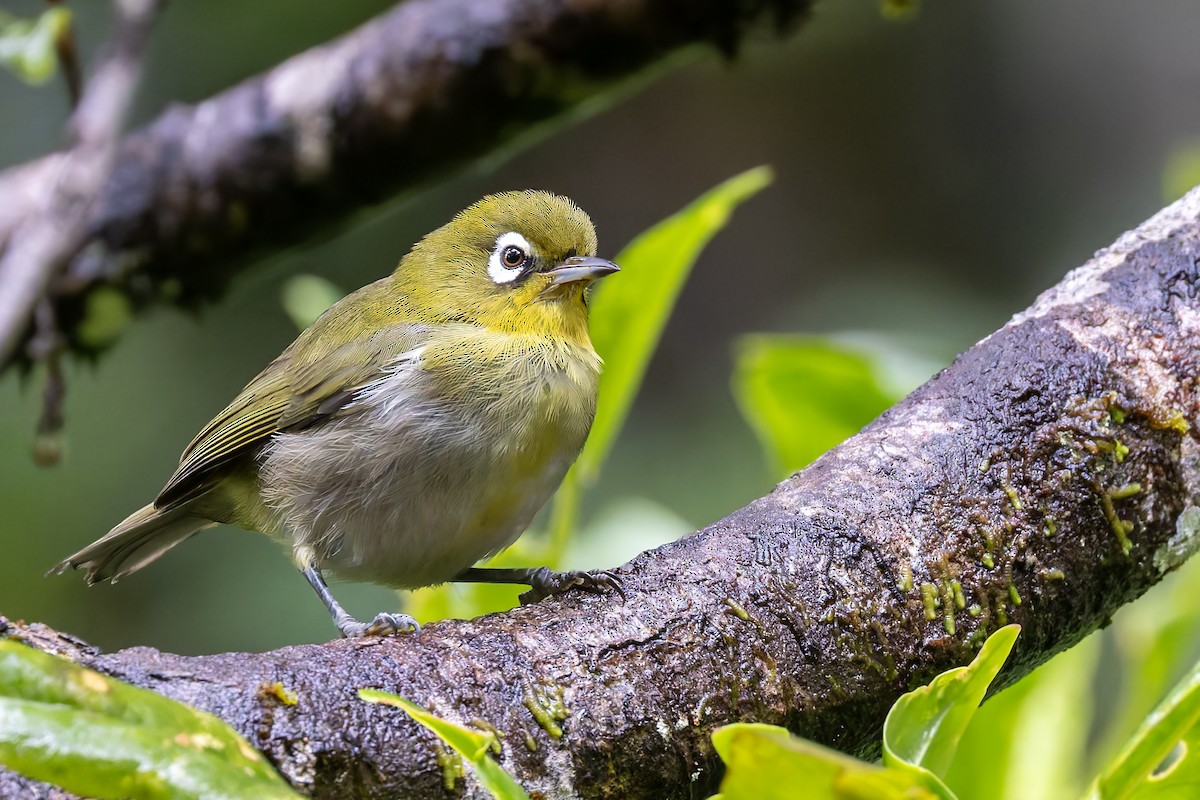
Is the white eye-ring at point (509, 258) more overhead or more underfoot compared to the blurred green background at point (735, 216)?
more underfoot

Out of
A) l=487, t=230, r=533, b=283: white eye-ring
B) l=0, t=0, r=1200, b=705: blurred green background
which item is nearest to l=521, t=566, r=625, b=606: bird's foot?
l=487, t=230, r=533, b=283: white eye-ring

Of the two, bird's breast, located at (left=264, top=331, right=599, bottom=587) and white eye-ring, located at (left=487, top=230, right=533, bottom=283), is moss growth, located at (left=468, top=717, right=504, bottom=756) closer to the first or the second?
bird's breast, located at (left=264, top=331, right=599, bottom=587)

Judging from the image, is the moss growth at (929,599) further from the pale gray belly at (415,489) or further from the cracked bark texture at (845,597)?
the pale gray belly at (415,489)

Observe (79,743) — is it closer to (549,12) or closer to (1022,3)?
(549,12)

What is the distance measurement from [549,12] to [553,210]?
77 centimetres

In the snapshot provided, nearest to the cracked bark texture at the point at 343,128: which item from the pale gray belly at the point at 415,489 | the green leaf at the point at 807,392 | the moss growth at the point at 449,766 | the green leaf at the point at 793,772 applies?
the green leaf at the point at 807,392

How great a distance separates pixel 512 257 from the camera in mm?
3539

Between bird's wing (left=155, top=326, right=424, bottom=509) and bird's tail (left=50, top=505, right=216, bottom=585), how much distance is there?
0.11 meters

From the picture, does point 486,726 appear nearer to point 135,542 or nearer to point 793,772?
point 793,772

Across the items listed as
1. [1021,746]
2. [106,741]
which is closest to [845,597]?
[1021,746]

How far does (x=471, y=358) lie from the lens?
316 centimetres

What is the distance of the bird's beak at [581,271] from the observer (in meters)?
3.36

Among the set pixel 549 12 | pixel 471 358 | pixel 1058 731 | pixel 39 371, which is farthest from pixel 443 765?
pixel 39 371

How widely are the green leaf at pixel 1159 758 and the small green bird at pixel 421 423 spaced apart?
4.15ft
